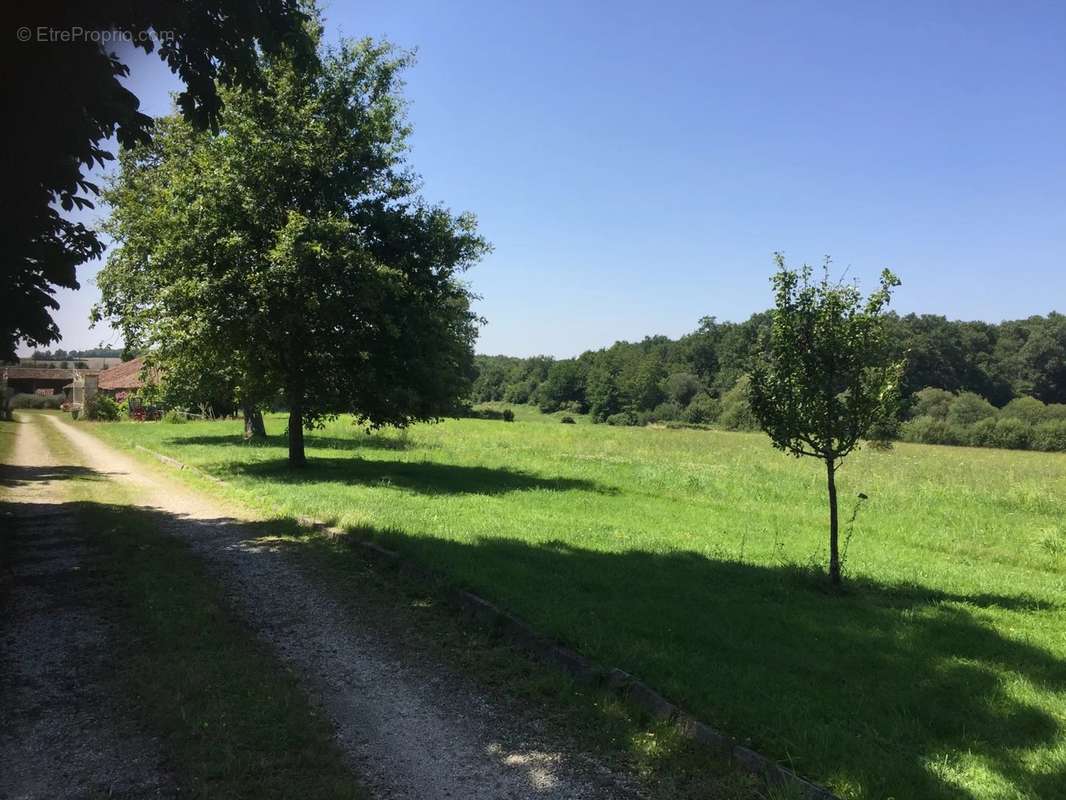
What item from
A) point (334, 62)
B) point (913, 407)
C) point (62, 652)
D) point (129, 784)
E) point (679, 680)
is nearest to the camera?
point (129, 784)

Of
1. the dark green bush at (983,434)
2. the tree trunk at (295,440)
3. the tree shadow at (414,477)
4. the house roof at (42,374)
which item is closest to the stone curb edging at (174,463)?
the tree shadow at (414,477)

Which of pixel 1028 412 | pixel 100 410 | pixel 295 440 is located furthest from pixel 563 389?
pixel 295 440

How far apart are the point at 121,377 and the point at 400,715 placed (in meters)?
63.3

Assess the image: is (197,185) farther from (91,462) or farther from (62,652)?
(62,652)

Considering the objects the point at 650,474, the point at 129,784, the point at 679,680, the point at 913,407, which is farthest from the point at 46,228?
the point at 650,474

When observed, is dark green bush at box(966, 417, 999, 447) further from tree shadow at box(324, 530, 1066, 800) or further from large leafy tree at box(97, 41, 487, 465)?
tree shadow at box(324, 530, 1066, 800)

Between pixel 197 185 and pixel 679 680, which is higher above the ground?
pixel 197 185

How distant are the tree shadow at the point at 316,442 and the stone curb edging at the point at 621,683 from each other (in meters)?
20.1

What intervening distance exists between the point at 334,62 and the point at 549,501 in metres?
12.6

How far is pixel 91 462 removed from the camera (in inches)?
782

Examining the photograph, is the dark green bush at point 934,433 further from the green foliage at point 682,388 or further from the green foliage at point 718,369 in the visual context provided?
the green foliage at point 682,388

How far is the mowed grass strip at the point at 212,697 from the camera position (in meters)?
3.79

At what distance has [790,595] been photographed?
8.14 metres

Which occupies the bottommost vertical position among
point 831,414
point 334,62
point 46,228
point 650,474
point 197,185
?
point 650,474
